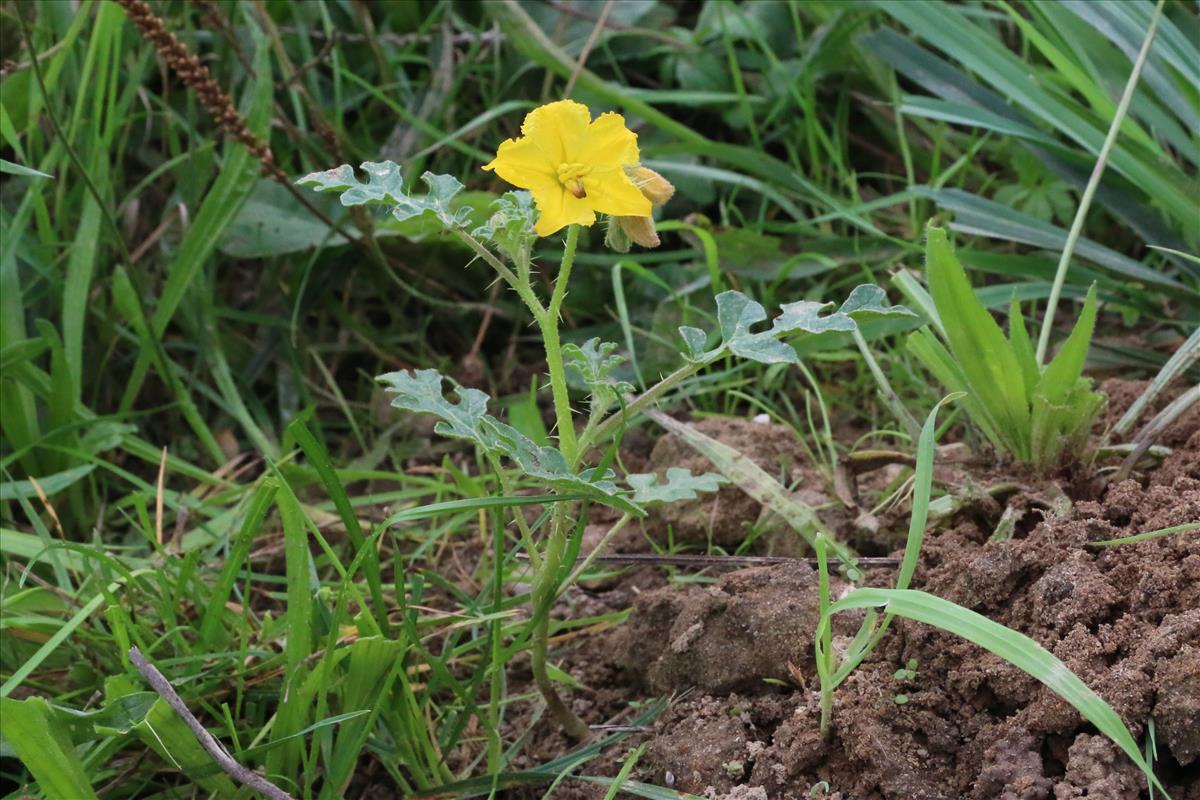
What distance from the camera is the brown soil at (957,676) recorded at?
129 centimetres

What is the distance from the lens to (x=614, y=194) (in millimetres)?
1367

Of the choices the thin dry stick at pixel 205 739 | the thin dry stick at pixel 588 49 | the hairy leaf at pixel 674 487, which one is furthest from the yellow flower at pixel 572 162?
the thin dry stick at pixel 588 49

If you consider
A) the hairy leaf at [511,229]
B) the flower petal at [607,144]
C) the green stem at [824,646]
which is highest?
the flower petal at [607,144]

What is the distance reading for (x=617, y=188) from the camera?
137 centimetres

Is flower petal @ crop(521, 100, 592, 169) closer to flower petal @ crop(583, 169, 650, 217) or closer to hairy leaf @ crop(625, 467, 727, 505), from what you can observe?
flower petal @ crop(583, 169, 650, 217)

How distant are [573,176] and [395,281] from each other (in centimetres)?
131

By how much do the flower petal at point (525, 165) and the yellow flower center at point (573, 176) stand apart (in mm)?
10

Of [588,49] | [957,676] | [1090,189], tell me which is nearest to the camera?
[957,676]

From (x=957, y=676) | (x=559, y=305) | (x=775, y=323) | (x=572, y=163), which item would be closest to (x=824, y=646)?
(x=957, y=676)

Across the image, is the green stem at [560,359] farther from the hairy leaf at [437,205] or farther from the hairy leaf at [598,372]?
the hairy leaf at [437,205]

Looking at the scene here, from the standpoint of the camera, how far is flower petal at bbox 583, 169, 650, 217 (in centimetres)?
136

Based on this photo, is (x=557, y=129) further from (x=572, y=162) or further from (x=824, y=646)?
(x=824, y=646)

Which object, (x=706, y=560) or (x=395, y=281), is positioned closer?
(x=706, y=560)

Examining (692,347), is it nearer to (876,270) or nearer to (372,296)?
(876,270)
